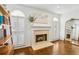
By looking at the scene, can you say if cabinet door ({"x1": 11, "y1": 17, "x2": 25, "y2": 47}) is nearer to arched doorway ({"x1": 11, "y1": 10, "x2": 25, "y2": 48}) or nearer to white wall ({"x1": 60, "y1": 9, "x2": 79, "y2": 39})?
arched doorway ({"x1": 11, "y1": 10, "x2": 25, "y2": 48})

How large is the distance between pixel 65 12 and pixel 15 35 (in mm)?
1197

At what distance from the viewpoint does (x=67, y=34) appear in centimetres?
226

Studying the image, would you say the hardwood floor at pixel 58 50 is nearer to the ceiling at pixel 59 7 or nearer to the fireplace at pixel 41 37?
the fireplace at pixel 41 37

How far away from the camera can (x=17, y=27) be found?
213 centimetres

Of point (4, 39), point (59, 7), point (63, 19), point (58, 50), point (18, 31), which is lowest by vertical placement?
point (58, 50)

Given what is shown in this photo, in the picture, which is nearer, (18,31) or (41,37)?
(18,31)

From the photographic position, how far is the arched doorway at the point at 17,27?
2.10 metres

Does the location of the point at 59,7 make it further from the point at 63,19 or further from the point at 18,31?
the point at 18,31

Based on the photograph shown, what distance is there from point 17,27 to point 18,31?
9 centimetres

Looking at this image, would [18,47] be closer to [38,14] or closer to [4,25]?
[4,25]

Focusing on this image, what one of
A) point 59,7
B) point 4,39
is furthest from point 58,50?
point 4,39

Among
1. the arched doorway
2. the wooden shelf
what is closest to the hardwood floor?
the arched doorway

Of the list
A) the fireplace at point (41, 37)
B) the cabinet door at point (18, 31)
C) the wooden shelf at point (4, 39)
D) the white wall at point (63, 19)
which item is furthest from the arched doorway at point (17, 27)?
the white wall at point (63, 19)
